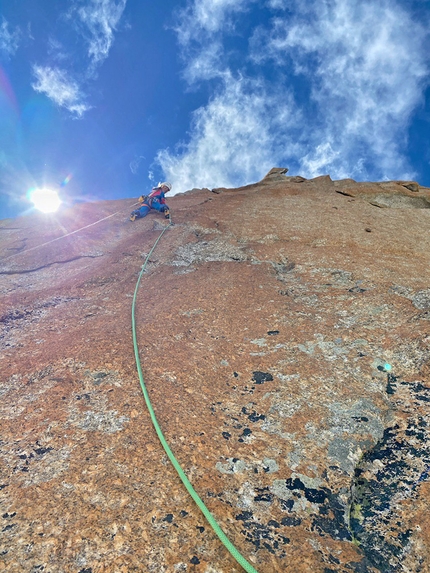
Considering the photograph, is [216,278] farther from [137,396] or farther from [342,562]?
[342,562]

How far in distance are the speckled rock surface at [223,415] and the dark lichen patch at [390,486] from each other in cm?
2

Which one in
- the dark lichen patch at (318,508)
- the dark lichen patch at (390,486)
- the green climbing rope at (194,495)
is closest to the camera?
the green climbing rope at (194,495)

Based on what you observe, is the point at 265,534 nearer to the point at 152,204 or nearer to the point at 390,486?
the point at 390,486

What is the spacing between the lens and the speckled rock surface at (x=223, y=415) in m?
2.68

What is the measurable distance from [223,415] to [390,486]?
5.64 ft

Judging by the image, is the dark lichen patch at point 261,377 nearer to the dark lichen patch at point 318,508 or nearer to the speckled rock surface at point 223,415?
the speckled rock surface at point 223,415

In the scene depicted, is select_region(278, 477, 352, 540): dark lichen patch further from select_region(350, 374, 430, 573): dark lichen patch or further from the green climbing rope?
the green climbing rope

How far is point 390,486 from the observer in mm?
3129

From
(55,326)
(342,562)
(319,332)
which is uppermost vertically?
(55,326)

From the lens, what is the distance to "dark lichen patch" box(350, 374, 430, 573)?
266cm

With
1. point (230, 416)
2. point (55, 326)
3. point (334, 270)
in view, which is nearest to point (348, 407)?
point (230, 416)

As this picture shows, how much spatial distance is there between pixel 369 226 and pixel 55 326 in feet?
31.2

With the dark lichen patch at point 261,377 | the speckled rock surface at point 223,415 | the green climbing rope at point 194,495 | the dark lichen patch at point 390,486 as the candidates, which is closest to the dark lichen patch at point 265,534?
the speckled rock surface at point 223,415

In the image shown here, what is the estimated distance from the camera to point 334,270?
25.6 feet
